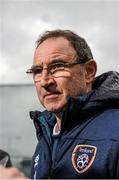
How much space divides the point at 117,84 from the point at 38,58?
398 mm

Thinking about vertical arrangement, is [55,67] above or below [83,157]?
above

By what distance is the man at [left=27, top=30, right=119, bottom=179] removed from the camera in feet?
4.78

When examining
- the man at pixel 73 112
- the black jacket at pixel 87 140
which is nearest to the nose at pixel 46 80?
the man at pixel 73 112

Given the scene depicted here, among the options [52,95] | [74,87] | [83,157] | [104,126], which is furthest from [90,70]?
[83,157]

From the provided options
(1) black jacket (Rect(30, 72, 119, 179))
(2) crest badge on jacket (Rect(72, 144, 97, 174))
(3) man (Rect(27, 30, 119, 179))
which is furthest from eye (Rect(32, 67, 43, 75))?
(2) crest badge on jacket (Rect(72, 144, 97, 174))

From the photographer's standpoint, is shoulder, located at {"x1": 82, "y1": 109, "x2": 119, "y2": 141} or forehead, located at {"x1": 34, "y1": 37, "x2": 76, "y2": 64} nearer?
shoulder, located at {"x1": 82, "y1": 109, "x2": 119, "y2": 141}

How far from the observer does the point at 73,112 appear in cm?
172

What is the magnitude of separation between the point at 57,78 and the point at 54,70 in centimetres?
4

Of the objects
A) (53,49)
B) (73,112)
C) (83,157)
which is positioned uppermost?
(53,49)

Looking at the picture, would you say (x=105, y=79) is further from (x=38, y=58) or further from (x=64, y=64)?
(x=38, y=58)

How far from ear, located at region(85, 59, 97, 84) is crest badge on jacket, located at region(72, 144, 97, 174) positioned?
22.0 inches

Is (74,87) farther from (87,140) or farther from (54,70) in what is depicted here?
(87,140)

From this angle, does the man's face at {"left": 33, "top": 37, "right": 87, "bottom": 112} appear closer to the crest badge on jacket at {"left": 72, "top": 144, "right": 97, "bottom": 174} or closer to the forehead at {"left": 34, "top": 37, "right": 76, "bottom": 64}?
the forehead at {"left": 34, "top": 37, "right": 76, "bottom": 64}

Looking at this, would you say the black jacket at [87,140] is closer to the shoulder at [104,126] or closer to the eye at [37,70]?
the shoulder at [104,126]
